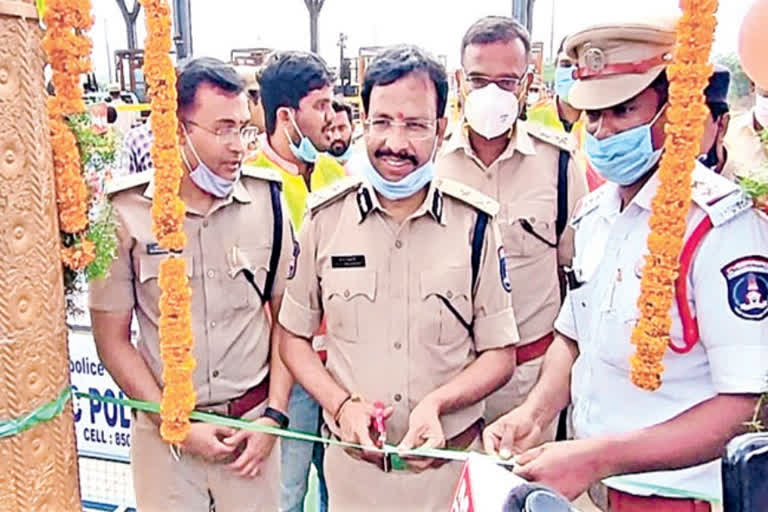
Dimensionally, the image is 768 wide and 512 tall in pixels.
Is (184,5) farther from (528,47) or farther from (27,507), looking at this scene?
(27,507)

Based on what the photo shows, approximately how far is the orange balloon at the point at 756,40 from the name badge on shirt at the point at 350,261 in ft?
3.12

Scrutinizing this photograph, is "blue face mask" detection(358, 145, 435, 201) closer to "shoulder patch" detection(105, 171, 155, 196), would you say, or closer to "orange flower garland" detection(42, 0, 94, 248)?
"shoulder patch" detection(105, 171, 155, 196)

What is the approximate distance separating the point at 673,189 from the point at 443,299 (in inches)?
25.6

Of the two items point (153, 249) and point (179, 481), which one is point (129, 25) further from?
point (179, 481)

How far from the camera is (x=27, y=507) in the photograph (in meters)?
1.16

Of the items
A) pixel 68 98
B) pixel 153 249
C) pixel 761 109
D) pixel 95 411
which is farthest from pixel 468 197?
pixel 95 411

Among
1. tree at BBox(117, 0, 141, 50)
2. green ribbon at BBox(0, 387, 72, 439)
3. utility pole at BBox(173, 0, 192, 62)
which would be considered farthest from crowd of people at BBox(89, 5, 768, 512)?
tree at BBox(117, 0, 141, 50)

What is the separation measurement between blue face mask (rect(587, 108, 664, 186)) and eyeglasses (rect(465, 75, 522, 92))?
879 mm

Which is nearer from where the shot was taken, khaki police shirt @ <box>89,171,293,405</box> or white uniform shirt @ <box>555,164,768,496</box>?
white uniform shirt @ <box>555,164,768,496</box>

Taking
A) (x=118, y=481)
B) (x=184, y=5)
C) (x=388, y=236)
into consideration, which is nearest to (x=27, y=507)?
(x=388, y=236)

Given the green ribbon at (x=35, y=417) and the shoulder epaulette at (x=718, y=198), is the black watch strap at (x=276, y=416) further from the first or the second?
the shoulder epaulette at (x=718, y=198)

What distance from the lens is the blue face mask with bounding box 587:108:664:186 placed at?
1.48 metres

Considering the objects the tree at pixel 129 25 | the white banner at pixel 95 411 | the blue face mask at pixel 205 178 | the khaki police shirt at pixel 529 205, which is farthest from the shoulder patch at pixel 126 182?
the tree at pixel 129 25

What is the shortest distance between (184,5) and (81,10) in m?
6.54
